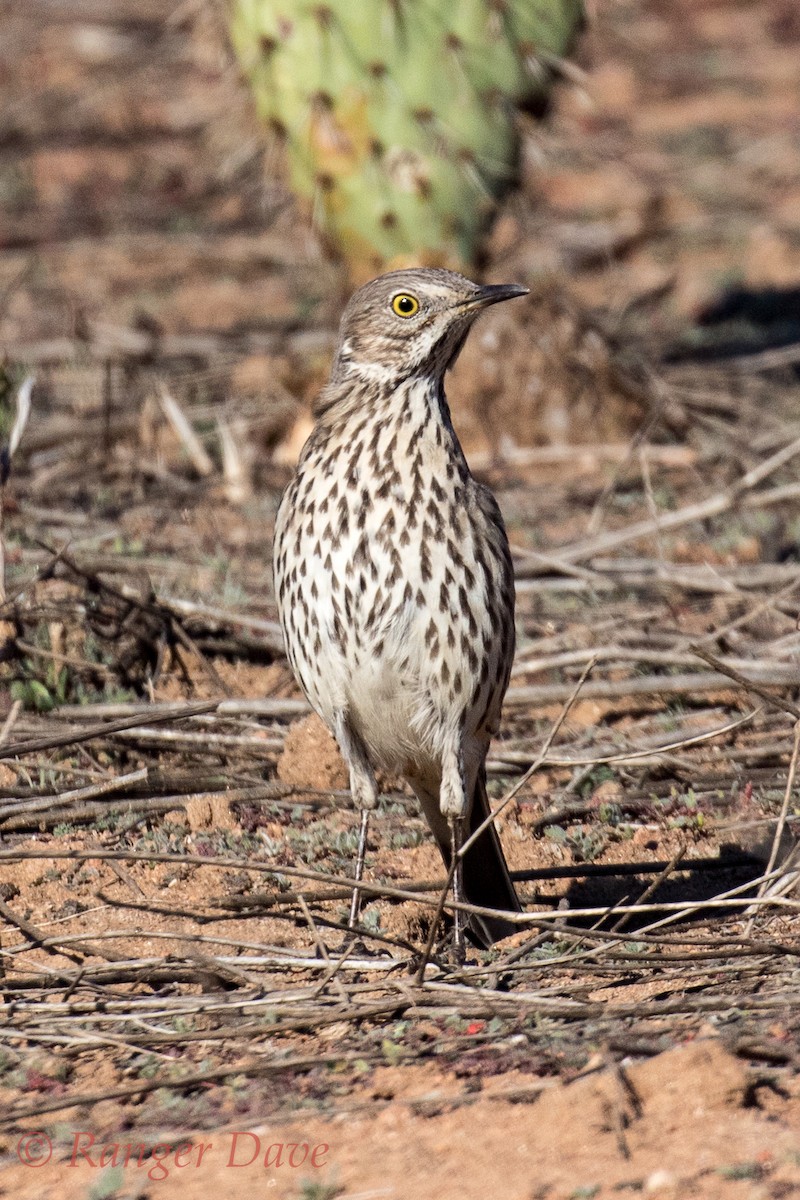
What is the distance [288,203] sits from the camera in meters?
7.85

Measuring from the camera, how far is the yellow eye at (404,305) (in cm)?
456

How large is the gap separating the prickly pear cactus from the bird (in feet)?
9.08

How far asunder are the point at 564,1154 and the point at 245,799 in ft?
6.64

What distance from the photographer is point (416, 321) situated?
179 inches

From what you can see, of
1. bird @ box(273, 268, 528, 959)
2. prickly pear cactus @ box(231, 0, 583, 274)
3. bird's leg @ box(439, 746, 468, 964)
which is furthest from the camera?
prickly pear cactus @ box(231, 0, 583, 274)

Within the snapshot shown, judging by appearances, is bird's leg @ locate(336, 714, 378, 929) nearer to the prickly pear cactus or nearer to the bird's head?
the bird's head

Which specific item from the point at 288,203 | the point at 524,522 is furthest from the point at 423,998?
the point at 288,203

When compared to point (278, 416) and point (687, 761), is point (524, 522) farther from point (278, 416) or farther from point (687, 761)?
point (687, 761)

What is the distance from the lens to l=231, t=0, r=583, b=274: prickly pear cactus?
23.3 ft

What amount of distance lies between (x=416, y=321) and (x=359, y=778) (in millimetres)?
1198

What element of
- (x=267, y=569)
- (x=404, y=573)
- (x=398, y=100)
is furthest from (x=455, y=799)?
(x=398, y=100)

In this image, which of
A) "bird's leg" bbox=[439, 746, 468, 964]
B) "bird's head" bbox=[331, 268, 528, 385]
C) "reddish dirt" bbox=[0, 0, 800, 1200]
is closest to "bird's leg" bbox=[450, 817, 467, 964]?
"bird's leg" bbox=[439, 746, 468, 964]

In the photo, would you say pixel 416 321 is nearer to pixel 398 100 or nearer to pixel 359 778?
pixel 359 778

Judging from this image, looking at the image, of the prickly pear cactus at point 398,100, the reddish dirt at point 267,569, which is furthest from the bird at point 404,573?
the prickly pear cactus at point 398,100
